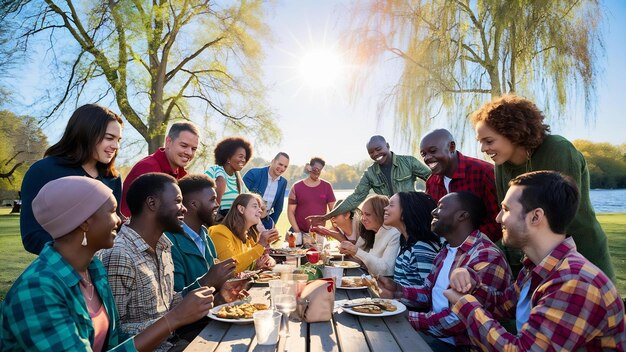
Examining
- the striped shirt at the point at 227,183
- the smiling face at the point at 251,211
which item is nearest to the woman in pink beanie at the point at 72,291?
the smiling face at the point at 251,211

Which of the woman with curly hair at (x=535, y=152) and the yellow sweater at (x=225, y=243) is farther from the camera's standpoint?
the yellow sweater at (x=225, y=243)

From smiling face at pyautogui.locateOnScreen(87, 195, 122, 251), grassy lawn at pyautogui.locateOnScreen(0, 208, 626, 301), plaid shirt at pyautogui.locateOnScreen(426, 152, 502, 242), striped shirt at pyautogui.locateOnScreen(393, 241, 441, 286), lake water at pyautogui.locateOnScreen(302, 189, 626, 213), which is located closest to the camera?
smiling face at pyautogui.locateOnScreen(87, 195, 122, 251)

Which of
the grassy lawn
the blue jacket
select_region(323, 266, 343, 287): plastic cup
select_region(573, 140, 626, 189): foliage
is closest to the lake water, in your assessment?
select_region(573, 140, 626, 189): foliage

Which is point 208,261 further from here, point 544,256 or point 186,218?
point 544,256

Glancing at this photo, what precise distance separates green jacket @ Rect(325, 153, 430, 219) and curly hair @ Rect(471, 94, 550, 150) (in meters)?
2.71

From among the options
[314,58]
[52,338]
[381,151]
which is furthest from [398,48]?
[52,338]

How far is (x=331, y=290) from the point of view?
2.48 metres

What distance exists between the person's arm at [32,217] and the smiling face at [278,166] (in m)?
3.83

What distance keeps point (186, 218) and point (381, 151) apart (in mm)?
2885

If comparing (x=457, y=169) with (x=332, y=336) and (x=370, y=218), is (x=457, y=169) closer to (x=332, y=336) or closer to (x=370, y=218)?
(x=370, y=218)

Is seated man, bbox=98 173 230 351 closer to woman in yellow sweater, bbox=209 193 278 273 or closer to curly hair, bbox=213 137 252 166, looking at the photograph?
woman in yellow sweater, bbox=209 193 278 273

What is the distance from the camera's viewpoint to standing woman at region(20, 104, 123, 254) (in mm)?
2953

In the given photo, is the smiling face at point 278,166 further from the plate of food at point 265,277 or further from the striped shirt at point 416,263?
the striped shirt at point 416,263

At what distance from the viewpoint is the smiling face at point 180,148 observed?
418 cm
